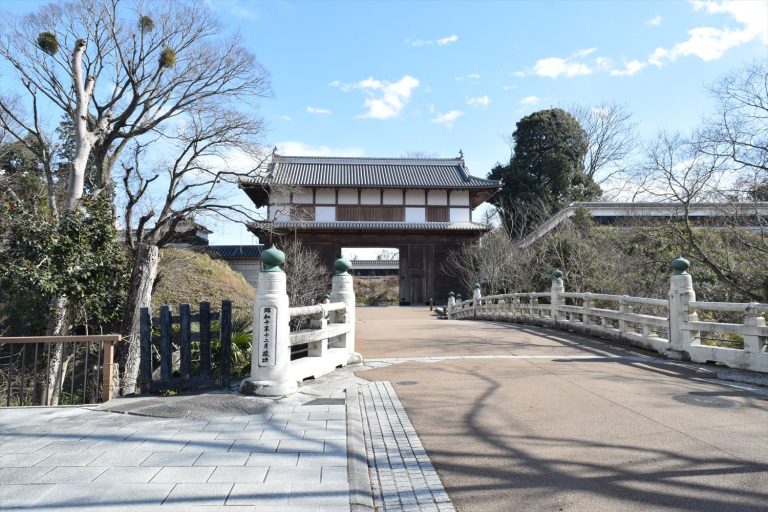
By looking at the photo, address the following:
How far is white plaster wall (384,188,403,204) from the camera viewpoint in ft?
93.9

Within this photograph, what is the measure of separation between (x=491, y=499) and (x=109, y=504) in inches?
87.9

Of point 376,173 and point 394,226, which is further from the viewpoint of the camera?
point 376,173

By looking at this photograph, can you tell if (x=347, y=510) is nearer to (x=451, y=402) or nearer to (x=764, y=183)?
(x=451, y=402)

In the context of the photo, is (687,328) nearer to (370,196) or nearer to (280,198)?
(370,196)

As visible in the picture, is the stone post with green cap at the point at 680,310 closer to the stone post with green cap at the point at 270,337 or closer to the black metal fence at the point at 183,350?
the stone post with green cap at the point at 270,337

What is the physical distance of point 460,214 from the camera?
1151 inches

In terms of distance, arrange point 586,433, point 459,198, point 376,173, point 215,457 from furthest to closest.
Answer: point 376,173
point 459,198
point 586,433
point 215,457

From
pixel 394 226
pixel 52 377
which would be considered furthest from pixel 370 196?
pixel 52 377

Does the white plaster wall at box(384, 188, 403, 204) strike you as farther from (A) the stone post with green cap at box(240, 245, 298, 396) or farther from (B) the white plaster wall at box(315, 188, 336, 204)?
(A) the stone post with green cap at box(240, 245, 298, 396)

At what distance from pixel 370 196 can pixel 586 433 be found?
25192 mm

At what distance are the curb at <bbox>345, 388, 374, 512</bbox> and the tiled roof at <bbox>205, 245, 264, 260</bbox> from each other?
24.8 metres

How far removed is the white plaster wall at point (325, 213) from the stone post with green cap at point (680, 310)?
21.8 meters

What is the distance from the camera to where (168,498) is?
2.82m

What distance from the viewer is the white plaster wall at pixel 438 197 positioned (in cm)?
2912
